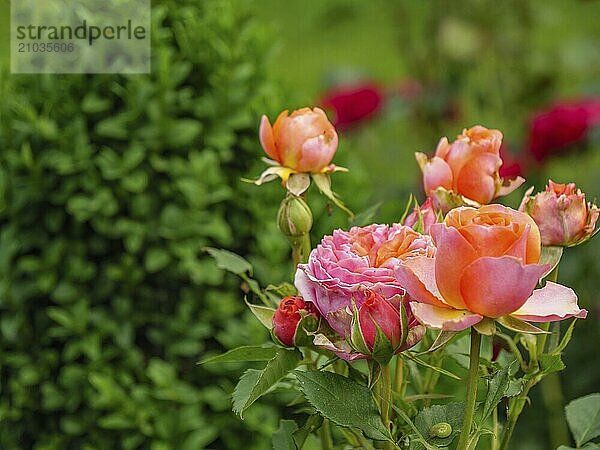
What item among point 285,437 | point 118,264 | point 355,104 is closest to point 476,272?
point 285,437

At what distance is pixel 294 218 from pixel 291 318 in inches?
6.4

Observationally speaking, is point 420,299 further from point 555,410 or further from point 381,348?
point 555,410

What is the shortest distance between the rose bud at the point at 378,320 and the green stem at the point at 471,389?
0.05 meters

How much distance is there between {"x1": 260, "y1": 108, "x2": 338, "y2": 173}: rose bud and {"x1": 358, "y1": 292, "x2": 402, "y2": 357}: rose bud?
228 millimetres

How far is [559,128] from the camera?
2.21 meters

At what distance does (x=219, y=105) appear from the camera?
1422 mm

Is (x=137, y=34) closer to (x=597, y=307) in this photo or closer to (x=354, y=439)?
(x=354, y=439)

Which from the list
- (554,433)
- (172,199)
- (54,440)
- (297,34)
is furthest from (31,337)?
(297,34)

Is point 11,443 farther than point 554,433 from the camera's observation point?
No

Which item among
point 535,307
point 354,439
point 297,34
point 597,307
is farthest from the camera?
point 297,34

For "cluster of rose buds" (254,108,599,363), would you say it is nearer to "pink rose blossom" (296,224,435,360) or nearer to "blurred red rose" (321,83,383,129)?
"pink rose blossom" (296,224,435,360)

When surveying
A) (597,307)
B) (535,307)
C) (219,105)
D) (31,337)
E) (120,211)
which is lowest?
(597,307)

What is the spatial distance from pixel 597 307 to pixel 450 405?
1.60 meters

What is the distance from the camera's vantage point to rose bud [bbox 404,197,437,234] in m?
0.79
